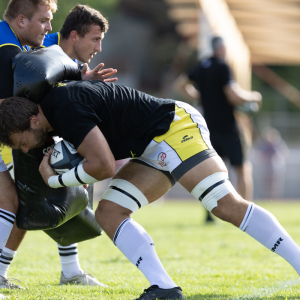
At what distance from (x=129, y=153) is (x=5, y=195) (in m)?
0.88

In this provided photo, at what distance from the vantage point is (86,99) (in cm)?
290

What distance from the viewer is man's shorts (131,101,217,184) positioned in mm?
2979

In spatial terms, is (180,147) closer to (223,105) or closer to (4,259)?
(4,259)

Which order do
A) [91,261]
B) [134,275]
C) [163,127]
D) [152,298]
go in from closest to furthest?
1. [152,298]
2. [163,127]
3. [134,275]
4. [91,261]

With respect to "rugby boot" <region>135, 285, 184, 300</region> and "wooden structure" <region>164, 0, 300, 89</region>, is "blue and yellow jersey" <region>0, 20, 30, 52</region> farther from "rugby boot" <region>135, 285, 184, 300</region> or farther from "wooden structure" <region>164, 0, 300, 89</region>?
"wooden structure" <region>164, 0, 300, 89</region>

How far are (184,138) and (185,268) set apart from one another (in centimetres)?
177

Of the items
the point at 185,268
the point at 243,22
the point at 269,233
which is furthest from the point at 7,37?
the point at 243,22

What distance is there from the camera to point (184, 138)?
3.04 metres

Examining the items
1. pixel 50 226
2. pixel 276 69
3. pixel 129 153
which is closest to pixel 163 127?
pixel 129 153

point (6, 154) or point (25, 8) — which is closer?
point (25, 8)

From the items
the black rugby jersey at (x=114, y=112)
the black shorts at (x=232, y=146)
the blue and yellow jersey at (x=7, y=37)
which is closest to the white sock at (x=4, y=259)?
the blue and yellow jersey at (x=7, y=37)

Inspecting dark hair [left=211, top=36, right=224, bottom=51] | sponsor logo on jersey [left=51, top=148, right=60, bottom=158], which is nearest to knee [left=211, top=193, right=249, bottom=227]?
sponsor logo on jersey [left=51, top=148, right=60, bottom=158]

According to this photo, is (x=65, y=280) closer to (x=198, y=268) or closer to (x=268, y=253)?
(x=198, y=268)

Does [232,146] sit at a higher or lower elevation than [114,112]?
lower
